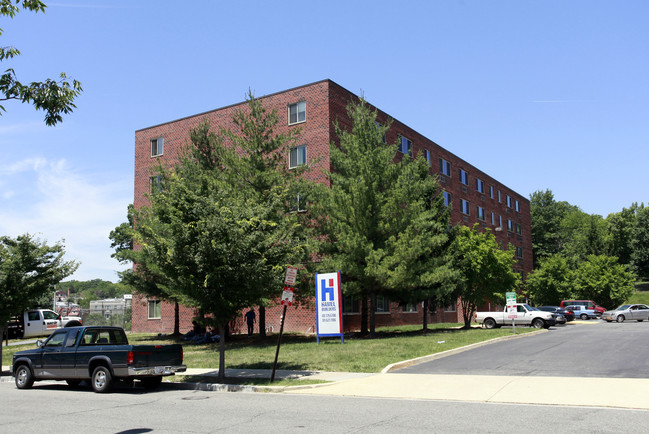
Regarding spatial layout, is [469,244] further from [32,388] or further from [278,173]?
[32,388]

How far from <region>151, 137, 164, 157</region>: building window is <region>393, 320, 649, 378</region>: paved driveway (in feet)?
96.1

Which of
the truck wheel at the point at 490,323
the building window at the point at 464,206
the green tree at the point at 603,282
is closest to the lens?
the truck wheel at the point at 490,323

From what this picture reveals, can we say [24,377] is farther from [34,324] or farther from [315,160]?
[34,324]

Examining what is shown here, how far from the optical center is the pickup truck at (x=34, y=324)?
31750 mm

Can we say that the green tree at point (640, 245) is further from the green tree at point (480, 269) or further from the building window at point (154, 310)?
the building window at point (154, 310)

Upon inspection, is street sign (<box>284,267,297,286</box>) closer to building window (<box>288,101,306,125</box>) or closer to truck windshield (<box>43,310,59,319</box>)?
building window (<box>288,101,306,125</box>)

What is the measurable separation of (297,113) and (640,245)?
7402cm

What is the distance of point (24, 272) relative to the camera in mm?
19844

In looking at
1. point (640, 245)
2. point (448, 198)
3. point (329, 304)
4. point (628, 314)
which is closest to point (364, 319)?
point (329, 304)

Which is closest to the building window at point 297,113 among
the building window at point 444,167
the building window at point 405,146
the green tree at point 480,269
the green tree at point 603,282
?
the building window at point 405,146

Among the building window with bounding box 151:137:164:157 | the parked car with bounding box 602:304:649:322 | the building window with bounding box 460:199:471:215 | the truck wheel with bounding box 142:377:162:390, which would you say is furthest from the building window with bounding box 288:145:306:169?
the parked car with bounding box 602:304:649:322

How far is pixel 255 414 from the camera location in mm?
9664

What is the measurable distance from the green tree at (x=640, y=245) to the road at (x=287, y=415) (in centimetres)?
8821

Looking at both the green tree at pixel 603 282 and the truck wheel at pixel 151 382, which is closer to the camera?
the truck wheel at pixel 151 382
